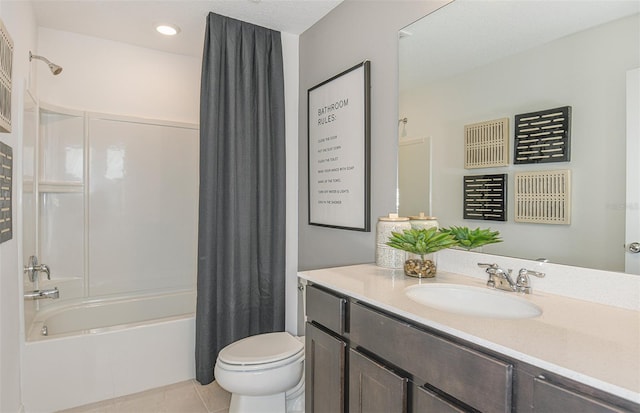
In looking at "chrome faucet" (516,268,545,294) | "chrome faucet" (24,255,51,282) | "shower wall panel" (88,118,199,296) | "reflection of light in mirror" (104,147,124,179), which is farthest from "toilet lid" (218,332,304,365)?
"reflection of light in mirror" (104,147,124,179)

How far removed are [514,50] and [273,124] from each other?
1617 millimetres

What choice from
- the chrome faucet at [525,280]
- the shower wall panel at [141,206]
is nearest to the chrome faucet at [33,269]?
the shower wall panel at [141,206]

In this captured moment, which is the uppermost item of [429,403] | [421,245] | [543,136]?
[543,136]

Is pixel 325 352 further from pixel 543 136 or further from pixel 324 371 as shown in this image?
pixel 543 136

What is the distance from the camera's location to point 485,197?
1.47 meters

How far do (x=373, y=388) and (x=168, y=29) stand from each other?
2.65m

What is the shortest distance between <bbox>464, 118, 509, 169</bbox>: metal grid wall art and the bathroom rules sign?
1.96 ft

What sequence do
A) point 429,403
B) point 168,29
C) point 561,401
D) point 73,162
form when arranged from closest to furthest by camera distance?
point 561,401
point 429,403
point 168,29
point 73,162

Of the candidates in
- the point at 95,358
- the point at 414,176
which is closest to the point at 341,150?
the point at 414,176

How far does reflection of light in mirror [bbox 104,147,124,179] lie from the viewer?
300cm

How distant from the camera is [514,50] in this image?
4.52ft

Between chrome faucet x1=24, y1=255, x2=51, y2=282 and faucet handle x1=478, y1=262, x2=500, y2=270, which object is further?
chrome faucet x1=24, y1=255, x2=51, y2=282

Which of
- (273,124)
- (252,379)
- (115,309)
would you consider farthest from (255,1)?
(115,309)

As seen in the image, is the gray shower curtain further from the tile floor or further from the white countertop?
the white countertop
